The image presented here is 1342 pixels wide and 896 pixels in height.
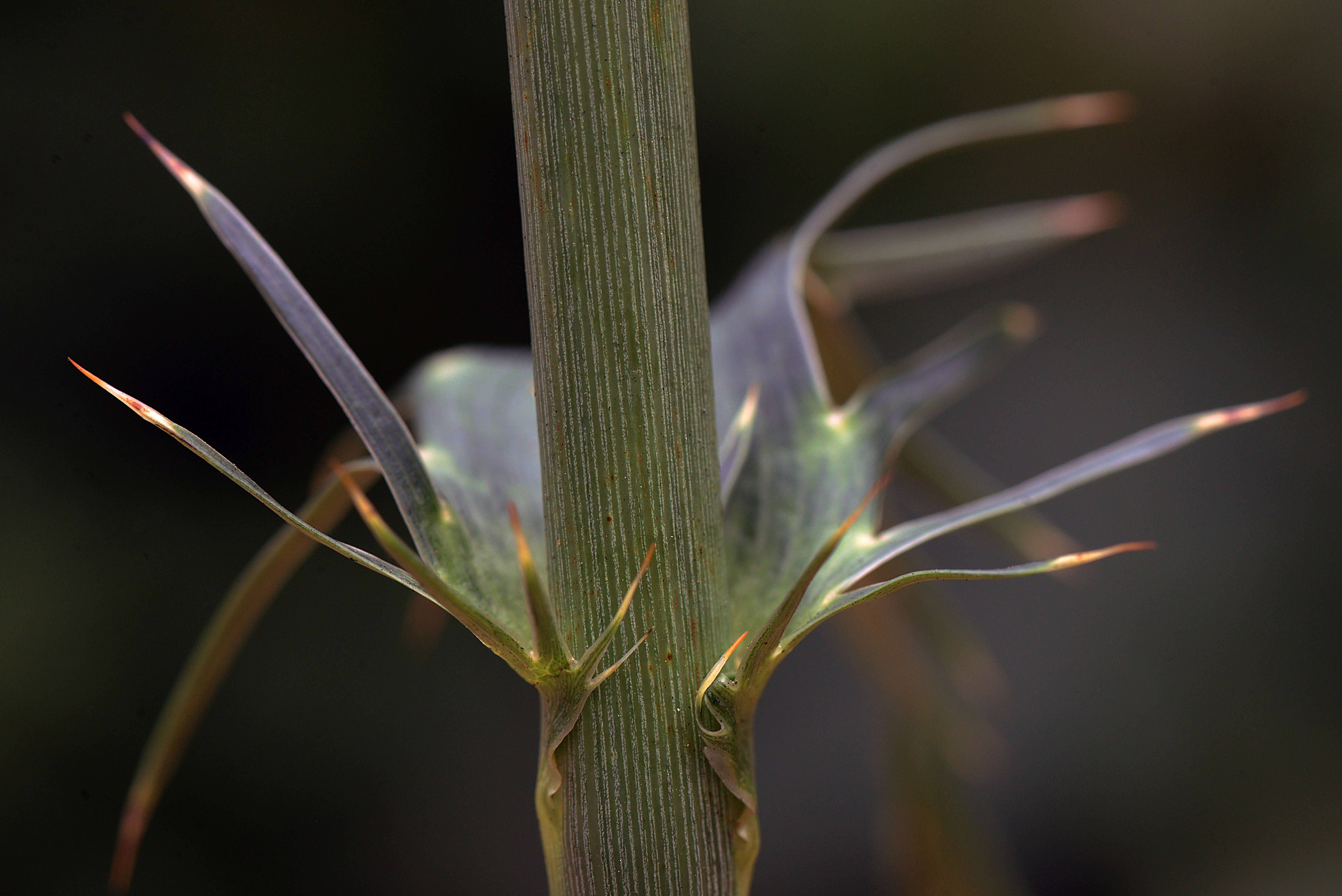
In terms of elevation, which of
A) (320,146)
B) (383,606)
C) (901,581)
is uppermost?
(320,146)

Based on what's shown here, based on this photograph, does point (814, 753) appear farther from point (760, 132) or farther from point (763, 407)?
point (763, 407)

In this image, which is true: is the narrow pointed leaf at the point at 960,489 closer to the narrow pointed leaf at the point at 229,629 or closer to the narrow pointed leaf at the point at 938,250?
the narrow pointed leaf at the point at 938,250

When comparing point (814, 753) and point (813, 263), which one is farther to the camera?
point (814, 753)

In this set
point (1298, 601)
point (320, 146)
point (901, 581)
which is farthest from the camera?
point (1298, 601)

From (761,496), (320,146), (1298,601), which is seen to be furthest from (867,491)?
(1298,601)

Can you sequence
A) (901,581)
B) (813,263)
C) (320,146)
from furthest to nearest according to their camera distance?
(320,146) < (813,263) < (901,581)

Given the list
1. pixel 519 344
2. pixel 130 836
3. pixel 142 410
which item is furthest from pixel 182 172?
pixel 519 344

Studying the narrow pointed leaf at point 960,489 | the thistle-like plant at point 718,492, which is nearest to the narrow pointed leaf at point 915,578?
the thistle-like plant at point 718,492
